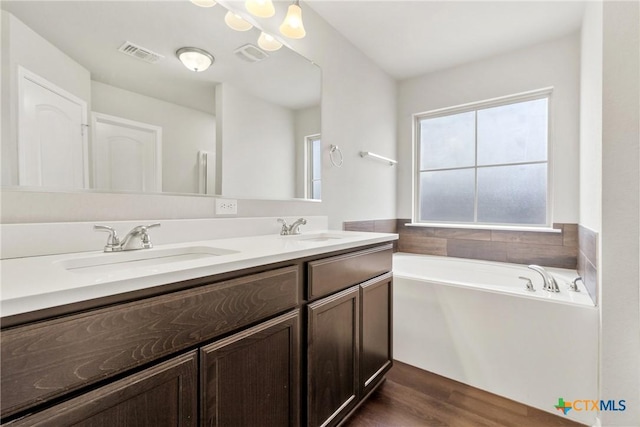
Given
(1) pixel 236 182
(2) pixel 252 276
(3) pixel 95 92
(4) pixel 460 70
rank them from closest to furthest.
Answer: (2) pixel 252 276 → (3) pixel 95 92 → (1) pixel 236 182 → (4) pixel 460 70

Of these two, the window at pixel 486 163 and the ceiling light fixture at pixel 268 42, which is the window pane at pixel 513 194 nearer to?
the window at pixel 486 163

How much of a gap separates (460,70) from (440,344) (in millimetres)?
2535

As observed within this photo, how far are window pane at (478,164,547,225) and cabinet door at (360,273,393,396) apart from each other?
1.68 m

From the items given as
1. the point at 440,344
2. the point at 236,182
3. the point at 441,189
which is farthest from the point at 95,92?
the point at 441,189

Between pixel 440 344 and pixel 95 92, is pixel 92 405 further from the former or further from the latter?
pixel 440 344

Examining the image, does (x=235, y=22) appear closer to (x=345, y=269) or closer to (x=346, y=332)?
(x=345, y=269)

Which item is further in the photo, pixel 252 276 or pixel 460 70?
pixel 460 70

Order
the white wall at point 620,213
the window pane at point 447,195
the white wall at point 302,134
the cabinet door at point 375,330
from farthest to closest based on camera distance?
the window pane at point 447,195 → the white wall at point 302,134 → the cabinet door at point 375,330 → the white wall at point 620,213

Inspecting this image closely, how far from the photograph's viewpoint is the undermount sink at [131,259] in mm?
889

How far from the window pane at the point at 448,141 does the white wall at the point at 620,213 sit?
1508mm

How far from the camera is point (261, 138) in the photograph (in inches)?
66.7

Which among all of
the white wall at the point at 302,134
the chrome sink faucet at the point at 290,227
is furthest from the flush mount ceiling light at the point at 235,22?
the chrome sink faucet at the point at 290,227

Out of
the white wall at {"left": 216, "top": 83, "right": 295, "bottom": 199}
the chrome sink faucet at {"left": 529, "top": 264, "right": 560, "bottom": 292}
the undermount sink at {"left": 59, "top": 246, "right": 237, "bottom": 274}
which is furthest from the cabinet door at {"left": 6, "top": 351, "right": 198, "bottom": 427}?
the chrome sink faucet at {"left": 529, "top": 264, "right": 560, "bottom": 292}

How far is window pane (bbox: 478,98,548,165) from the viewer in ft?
8.20
